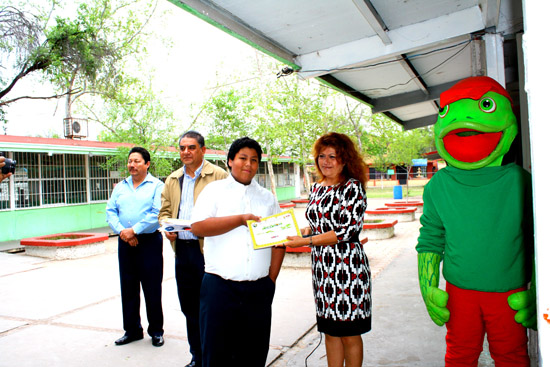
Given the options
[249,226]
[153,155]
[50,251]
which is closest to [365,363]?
[249,226]

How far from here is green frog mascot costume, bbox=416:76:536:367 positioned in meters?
2.05

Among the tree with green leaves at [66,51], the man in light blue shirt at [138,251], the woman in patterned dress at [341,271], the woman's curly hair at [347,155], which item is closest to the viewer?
the woman in patterned dress at [341,271]

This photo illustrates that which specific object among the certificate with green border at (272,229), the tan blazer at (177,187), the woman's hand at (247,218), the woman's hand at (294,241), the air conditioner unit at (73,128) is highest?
the air conditioner unit at (73,128)

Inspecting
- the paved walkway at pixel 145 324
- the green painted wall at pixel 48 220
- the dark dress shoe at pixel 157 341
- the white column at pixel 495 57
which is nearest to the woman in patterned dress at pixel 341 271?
the paved walkway at pixel 145 324

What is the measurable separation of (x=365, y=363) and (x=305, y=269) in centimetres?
403

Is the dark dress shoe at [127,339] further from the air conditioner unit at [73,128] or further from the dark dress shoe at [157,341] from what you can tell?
the air conditioner unit at [73,128]

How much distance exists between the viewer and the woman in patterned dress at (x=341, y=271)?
2.69m

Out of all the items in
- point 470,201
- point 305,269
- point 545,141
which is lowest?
point 305,269

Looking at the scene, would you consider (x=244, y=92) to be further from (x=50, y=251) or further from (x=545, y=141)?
(x=545, y=141)

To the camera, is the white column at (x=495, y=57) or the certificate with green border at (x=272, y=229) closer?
the certificate with green border at (x=272, y=229)

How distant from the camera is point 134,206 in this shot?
161 inches

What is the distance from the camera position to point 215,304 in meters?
2.45

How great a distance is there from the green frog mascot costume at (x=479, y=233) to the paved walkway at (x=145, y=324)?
4.17ft

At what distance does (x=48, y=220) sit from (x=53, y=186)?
121 centimetres
